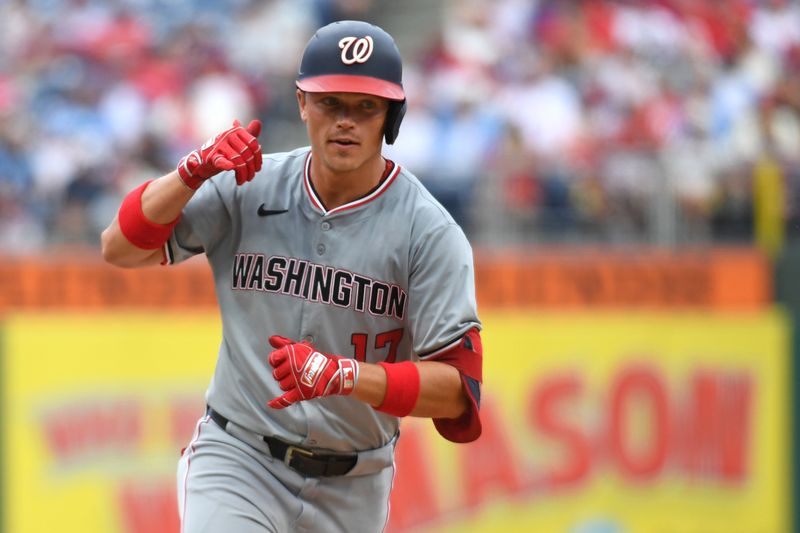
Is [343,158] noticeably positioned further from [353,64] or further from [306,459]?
[306,459]

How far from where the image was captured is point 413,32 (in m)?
14.0

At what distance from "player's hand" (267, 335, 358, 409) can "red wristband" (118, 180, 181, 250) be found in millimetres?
623

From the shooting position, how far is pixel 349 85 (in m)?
4.14

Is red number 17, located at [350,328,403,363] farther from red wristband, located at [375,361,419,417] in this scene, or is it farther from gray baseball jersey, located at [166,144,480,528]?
red wristband, located at [375,361,419,417]

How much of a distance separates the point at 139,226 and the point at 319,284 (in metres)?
0.57

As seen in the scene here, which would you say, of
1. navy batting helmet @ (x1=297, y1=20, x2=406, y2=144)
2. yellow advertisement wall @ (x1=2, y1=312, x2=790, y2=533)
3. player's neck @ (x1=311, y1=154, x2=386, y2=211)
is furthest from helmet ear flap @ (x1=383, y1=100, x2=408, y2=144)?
yellow advertisement wall @ (x1=2, y1=312, x2=790, y2=533)

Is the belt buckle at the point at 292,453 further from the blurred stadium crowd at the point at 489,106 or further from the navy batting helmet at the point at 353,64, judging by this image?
the blurred stadium crowd at the point at 489,106

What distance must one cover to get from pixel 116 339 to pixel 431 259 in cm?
436

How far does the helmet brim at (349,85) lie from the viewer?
4.14 m

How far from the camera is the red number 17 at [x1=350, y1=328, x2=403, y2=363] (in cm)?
439

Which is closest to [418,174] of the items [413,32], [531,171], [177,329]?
[531,171]

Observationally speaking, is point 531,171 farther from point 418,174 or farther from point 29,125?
point 29,125

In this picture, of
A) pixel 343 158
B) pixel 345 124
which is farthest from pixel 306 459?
pixel 345 124

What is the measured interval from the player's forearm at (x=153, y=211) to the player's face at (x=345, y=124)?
1.42 feet
